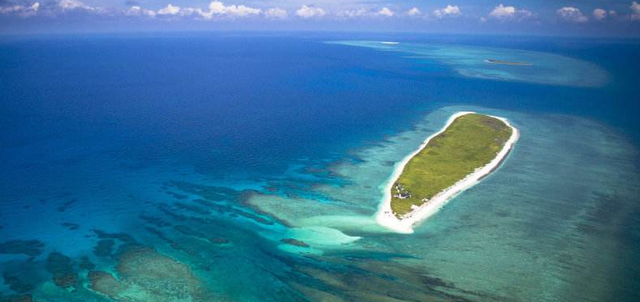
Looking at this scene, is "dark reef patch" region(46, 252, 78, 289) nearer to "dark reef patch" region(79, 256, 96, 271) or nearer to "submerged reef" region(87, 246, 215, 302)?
"dark reef patch" region(79, 256, 96, 271)

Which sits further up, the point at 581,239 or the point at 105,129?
the point at 105,129

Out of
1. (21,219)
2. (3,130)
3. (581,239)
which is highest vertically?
(3,130)

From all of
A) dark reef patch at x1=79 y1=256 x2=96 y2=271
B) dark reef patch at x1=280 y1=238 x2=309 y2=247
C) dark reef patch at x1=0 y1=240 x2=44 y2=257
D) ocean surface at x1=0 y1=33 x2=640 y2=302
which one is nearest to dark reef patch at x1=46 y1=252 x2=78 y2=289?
ocean surface at x1=0 y1=33 x2=640 y2=302

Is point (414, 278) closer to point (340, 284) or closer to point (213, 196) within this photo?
point (340, 284)

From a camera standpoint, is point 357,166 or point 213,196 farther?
point 357,166

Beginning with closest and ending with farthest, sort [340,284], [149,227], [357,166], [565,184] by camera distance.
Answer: [340,284] → [149,227] → [565,184] → [357,166]

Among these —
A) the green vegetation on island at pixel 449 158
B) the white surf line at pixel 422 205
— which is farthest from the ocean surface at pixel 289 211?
the green vegetation on island at pixel 449 158

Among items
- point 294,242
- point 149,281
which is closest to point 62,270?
point 149,281

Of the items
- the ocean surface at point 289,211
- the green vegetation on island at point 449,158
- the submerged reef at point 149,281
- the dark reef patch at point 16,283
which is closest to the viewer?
the submerged reef at point 149,281

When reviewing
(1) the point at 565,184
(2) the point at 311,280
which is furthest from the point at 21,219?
(1) the point at 565,184

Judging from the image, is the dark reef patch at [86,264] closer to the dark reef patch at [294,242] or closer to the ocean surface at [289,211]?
the ocean surface at [289,211]
